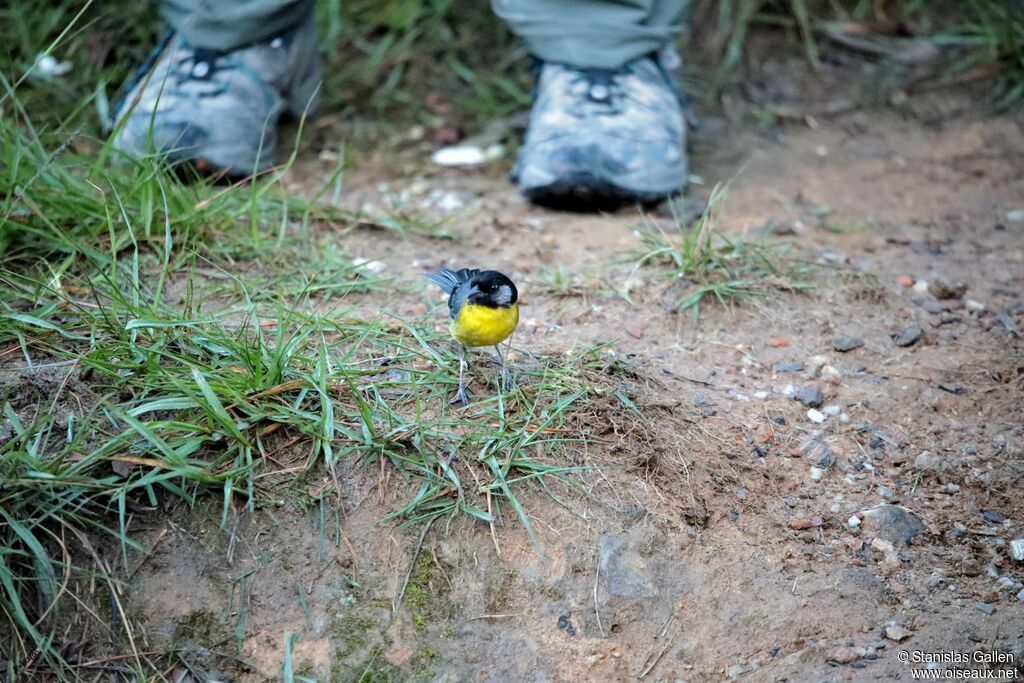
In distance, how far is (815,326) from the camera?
2898 millimetres

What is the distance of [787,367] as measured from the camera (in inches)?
108

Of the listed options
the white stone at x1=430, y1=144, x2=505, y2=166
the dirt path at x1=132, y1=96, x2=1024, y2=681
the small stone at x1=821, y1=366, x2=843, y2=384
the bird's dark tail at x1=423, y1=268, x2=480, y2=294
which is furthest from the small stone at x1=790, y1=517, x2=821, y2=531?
the white stone at x1=430, y1=144, x2=505, y2=166

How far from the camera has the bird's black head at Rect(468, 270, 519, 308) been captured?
2314 millimetres

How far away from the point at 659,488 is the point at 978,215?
6.24 ft

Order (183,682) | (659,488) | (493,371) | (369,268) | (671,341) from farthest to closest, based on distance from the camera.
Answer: (369,268) < (671,341) < (493,371) < (659,488) < (183,682)

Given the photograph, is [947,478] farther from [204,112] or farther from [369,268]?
[204,112]

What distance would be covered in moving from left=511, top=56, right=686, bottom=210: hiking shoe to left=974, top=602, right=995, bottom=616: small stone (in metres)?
1.80

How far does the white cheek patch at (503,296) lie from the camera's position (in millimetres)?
2322

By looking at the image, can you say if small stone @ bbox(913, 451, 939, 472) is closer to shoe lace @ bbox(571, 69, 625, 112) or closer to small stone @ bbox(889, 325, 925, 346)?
small stone @ bbox(889, 325, 925, 346)

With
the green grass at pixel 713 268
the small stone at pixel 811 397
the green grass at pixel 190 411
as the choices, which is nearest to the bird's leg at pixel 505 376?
the green grass at pixel 190 411

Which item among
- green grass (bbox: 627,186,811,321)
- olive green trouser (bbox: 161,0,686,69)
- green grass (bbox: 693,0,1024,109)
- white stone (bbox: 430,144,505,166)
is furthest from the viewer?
green grass (bbox: 693,0,1024,109)

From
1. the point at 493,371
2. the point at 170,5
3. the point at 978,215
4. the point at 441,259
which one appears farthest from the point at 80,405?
the point at 978,215

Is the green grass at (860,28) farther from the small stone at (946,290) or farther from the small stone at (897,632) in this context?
the small stone at (897,632)

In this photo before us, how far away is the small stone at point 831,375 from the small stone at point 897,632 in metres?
0.75
